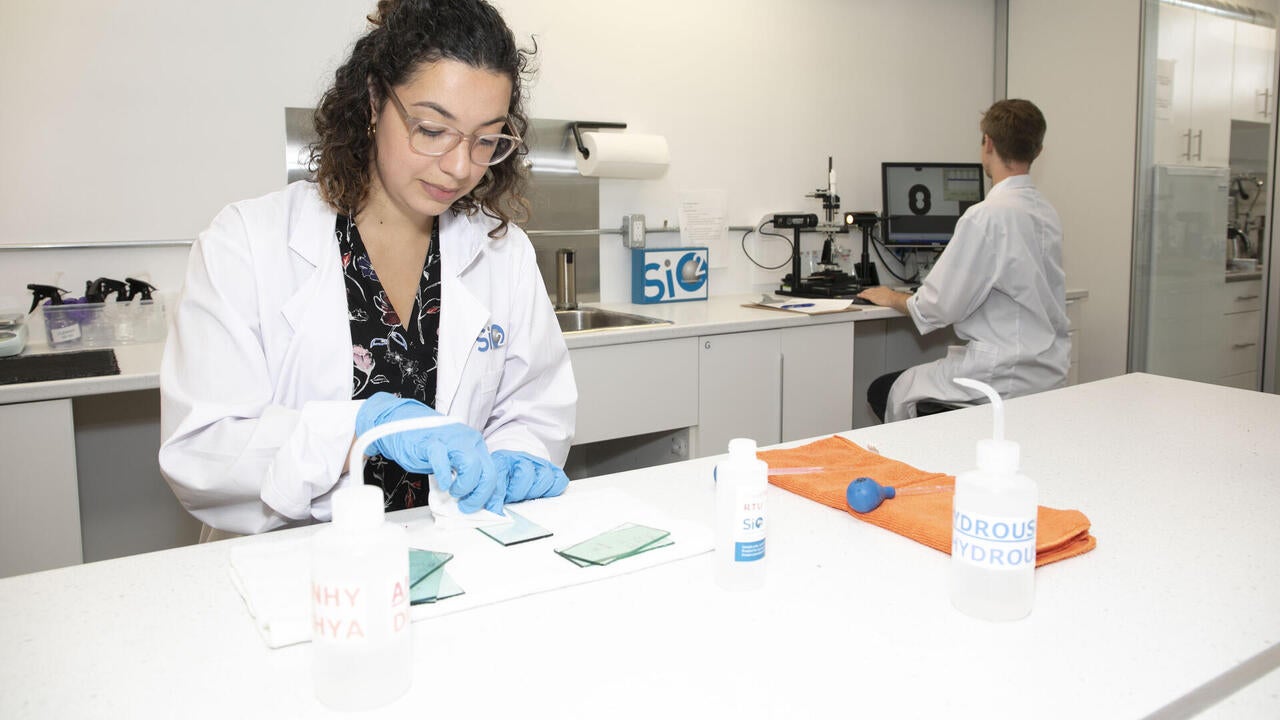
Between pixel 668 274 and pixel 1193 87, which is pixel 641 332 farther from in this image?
pixel 1193 87

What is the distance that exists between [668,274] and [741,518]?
2529mm

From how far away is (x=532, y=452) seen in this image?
4.89ft

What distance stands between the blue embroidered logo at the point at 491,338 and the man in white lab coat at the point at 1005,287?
1869 millimetres

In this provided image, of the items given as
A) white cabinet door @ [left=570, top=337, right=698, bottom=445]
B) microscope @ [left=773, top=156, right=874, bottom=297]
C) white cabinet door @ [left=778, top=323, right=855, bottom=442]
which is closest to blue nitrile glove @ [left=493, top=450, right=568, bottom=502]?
white cabinet door @ [left=570, top=337, right=698, bottom=445]

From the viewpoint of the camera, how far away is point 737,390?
2.89 meters

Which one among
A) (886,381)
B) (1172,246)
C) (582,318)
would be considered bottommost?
(886,381)

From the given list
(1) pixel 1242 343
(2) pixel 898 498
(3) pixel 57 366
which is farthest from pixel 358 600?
(1) pixel 1242 343

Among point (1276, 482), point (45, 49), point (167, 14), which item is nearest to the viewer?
point (1276, 482)

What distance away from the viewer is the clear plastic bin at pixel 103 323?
2250mm

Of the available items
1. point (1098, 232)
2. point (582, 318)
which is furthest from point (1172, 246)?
point (582, 318)

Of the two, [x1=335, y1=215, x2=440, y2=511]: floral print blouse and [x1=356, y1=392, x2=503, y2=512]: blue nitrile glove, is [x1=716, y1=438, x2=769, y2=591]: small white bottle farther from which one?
[x1=335, y1=215, x2=440, y2=511]: floral print blouse

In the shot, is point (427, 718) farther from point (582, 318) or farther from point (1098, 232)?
point (1098, 232)

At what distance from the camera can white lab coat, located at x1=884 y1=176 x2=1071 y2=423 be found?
2896 millimetres

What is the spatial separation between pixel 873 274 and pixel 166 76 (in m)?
2.75
